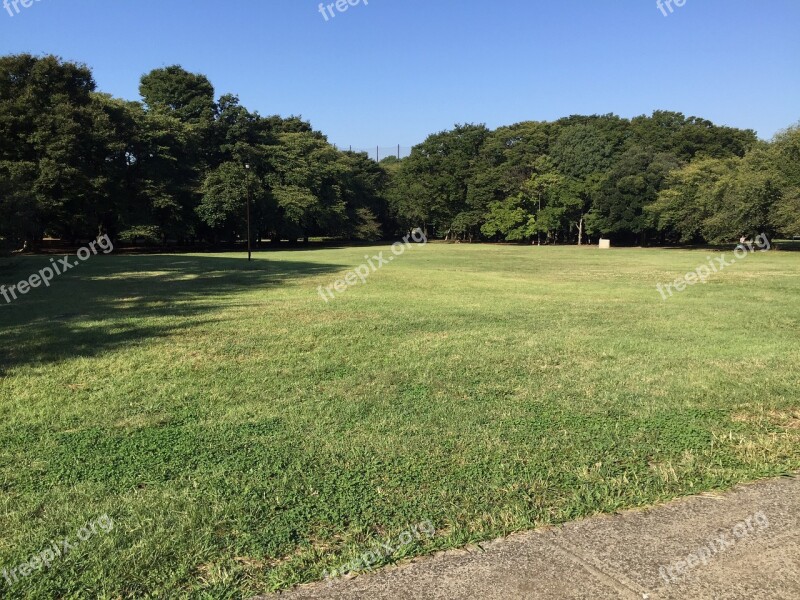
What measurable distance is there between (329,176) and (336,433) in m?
53.2

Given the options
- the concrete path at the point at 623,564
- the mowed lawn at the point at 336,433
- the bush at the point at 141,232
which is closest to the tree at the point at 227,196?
the bush at the point at 141,232

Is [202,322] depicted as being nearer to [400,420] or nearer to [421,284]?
[400,420]

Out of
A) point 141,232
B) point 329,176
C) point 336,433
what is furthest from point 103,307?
point 329,176

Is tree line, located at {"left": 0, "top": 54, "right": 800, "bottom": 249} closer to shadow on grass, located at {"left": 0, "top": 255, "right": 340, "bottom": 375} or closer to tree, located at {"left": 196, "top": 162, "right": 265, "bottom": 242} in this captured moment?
tree, located at {"left": 196, "top": 162, "right": 265, "bottom": 242}

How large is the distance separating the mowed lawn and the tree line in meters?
13.3

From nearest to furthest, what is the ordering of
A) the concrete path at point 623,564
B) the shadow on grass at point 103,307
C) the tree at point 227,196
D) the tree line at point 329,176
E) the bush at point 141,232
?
the concrete path at point 623,564, the shadow on grass at point 103,307, the tree line at point 329,176, the bush at point 141,232, the tree at point 227,196

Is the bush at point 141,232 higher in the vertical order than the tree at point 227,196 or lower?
lower

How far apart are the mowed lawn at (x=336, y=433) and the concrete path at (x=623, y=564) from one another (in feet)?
0.47

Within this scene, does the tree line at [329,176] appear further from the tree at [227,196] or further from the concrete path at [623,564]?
the concrete path at [623,564]

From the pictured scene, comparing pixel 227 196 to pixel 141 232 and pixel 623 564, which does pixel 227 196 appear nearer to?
pixel 141 232

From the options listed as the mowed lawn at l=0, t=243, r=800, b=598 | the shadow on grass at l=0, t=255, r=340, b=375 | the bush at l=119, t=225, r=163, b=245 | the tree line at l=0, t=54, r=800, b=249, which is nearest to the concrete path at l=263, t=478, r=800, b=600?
the mowed lawn at l=0, t=243, r=800, b=598

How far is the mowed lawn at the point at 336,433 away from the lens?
2762 millimetres

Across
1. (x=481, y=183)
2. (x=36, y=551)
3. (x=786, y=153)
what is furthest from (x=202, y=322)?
(x=481, y=183)

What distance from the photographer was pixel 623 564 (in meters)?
2.58
